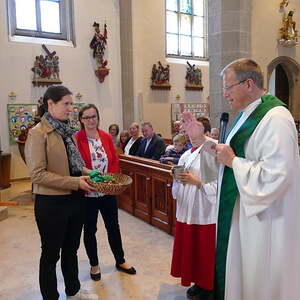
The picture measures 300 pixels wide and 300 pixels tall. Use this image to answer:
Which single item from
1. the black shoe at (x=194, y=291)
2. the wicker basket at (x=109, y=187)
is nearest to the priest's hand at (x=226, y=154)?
the wicker basket at (x=109, y=187)

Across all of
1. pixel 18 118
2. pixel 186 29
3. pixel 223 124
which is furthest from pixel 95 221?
pixel 186 29

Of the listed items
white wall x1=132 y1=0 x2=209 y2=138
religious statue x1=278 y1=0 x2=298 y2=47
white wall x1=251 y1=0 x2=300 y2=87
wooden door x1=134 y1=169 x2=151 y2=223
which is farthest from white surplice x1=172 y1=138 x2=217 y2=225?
white wall x1=132 y1=0 x2=209 y2=138

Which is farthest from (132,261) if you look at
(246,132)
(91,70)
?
(91,70)

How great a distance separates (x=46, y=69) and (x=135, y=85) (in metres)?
2.43

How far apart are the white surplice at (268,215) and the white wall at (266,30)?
608 cm

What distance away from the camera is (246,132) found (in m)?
1.92

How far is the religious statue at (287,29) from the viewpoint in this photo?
809 cm

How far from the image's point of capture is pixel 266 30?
303 inches

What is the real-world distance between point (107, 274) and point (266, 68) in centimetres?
617

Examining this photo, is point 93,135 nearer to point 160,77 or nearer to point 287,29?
point 287,29

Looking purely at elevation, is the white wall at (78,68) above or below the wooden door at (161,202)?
above

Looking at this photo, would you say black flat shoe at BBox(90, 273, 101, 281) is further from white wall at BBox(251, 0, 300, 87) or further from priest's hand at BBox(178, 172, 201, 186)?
white wall at BBox(251, 0, 300, 87)

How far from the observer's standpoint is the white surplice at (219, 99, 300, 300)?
5.78 ft

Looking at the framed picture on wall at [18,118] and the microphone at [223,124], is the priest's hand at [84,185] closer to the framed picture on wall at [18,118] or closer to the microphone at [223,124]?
the microphone at [223,124]
